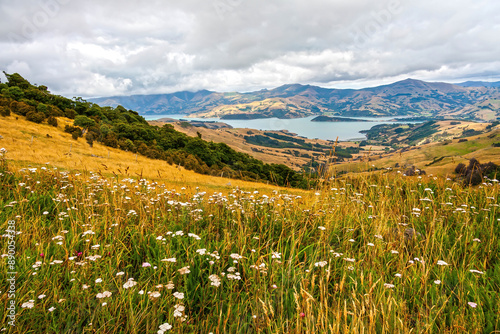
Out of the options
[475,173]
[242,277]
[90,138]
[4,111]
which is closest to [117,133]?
[90,138]

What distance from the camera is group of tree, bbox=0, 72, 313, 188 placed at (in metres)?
47.9

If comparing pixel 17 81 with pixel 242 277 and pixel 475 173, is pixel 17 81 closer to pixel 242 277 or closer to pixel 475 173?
pixel 242 277

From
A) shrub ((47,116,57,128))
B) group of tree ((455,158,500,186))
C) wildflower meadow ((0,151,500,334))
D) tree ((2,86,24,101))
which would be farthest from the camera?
tree ((2,86,24,101))

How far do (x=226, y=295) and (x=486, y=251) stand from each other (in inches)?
160

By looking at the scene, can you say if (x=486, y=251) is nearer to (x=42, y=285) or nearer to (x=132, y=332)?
(x=132, y=332)

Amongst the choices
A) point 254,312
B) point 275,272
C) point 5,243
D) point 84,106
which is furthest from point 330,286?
point 84,106

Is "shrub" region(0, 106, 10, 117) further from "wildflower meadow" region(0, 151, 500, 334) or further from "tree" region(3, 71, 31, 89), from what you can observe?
"wildflower meadow" region(0, 151, 500, 334)

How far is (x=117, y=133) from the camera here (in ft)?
211

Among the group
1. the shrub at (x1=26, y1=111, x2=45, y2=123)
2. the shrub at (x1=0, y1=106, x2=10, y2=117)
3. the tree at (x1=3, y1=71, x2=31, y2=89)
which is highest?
the tree at (x1=3, y1=71, x2=31, y2=89)

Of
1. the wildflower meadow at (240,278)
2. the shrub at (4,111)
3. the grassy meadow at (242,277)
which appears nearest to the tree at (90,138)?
the shrub at (4,111)

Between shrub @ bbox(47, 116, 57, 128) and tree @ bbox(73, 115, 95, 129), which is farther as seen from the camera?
tree @ bbox(73, 115, 95, 129)

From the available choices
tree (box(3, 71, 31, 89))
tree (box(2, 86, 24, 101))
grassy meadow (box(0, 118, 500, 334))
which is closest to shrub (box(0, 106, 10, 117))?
tree (box(2, 86, 24, 101))

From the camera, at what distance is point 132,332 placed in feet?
7.61

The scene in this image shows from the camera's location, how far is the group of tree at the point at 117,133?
4794 centimetres
